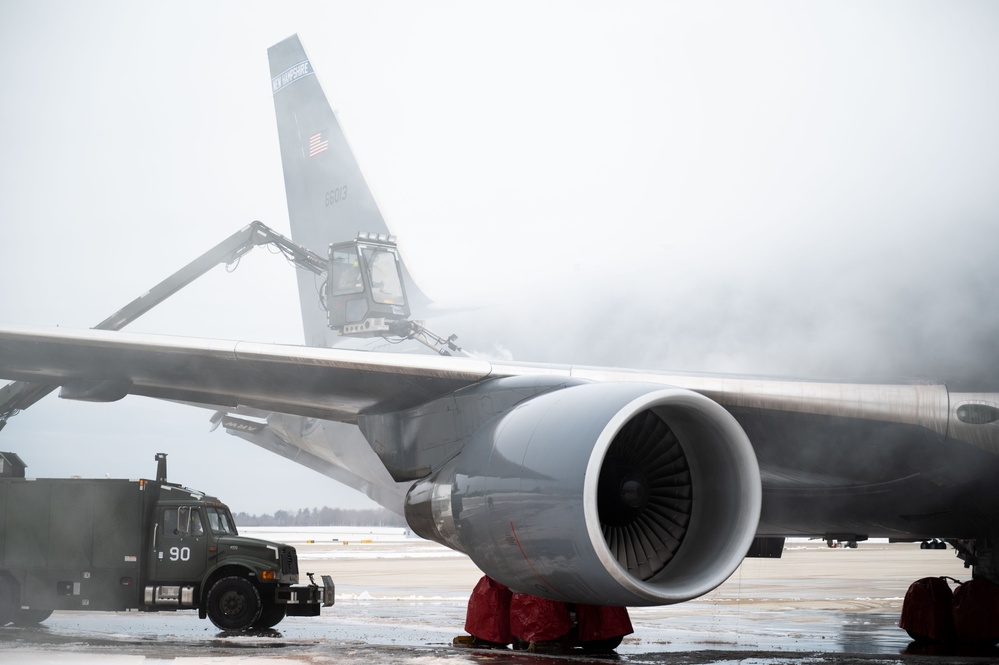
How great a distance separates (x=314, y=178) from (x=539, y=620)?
9814mm

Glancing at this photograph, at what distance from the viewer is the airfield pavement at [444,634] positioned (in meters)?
7.18

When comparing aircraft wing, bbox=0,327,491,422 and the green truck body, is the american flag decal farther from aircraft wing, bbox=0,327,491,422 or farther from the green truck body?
aircraft wing, bbox=0,327,491,422

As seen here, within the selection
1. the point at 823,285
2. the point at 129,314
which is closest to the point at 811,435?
the point at 823,285

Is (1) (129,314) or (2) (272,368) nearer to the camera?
(2) (272,368)

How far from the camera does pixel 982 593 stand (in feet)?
27.1

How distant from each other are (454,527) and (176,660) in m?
2.36

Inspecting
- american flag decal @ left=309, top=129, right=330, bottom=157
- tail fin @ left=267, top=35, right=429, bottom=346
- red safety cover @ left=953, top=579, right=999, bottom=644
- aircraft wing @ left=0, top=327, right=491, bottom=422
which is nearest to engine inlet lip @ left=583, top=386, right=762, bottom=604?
aircraft wing @ left=0, top=327, right=491, bottom=422

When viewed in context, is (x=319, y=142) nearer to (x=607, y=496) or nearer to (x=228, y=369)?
(x=228, y=369)

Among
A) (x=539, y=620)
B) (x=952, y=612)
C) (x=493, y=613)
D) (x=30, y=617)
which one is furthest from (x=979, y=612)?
(x=30, y=617)

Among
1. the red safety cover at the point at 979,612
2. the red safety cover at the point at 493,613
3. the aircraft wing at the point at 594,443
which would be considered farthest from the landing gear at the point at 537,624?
the red safety cover at the point at 979,612

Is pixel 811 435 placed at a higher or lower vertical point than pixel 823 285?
lower

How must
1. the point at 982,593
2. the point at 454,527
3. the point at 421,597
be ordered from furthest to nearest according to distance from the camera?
the point at 421,597
the point at 982,593
the point at 454,527

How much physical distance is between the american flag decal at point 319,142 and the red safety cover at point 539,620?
985cm

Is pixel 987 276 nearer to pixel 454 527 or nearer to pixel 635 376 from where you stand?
pixel 635 376
